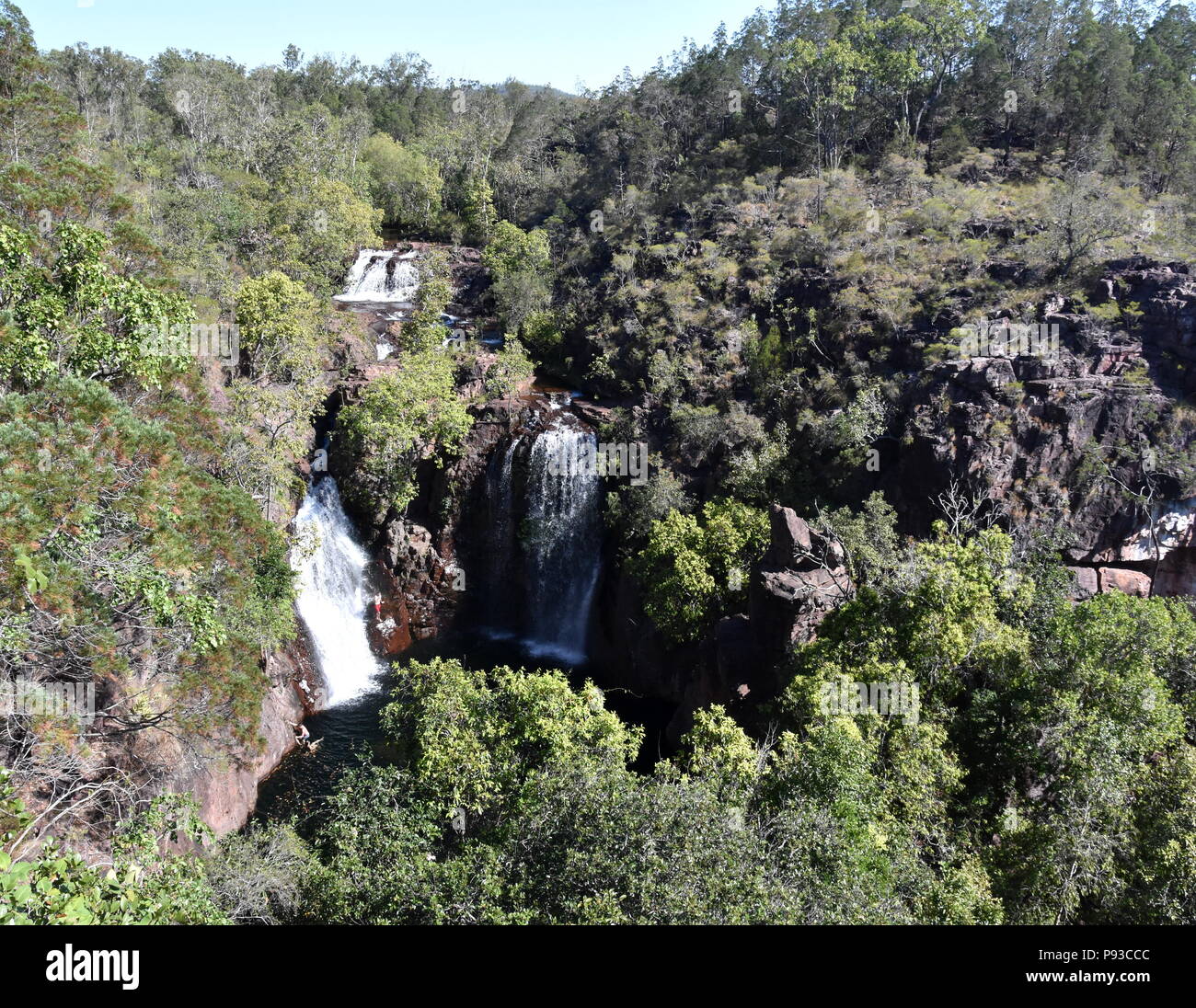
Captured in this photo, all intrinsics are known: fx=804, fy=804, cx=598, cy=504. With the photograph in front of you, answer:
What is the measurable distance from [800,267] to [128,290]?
27.9 metres

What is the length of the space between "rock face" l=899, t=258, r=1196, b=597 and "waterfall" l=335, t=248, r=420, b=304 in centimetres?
3122

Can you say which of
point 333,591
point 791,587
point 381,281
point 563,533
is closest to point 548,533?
point 563,533

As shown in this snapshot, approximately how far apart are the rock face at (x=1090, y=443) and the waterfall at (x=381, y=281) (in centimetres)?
3122

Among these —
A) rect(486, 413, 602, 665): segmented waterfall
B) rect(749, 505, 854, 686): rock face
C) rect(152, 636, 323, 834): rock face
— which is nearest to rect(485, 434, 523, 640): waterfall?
rect(486, 413, 602, 665): segmented waterfall

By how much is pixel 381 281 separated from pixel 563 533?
2376cm

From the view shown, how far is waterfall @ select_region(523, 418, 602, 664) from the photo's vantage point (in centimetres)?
3203

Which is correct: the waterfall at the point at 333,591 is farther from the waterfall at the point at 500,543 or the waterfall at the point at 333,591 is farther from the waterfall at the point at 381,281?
the waterfall at the point at 381,281

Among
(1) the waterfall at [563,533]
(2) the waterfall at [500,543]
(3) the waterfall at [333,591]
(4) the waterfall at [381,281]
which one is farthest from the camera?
(4) the waterfall at [381,281]

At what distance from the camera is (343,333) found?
3700 centimetres

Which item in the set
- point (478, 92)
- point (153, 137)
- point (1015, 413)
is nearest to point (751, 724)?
point (1015, 413)

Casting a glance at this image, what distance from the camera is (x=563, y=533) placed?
32312mm

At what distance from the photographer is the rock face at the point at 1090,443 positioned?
917 inches

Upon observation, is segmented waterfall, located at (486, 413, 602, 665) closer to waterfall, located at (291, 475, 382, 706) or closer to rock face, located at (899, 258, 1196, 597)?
waterfall, located at (291, 475, 382, 706)

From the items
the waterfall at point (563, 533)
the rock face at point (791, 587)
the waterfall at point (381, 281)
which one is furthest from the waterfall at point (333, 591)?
the waterfall at point (381, 281)
